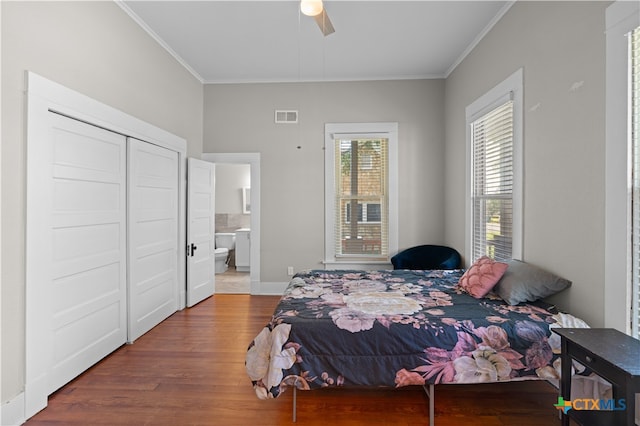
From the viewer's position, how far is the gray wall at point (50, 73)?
1952 millimetres

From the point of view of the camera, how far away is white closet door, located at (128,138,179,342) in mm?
3209

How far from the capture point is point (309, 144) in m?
4.82

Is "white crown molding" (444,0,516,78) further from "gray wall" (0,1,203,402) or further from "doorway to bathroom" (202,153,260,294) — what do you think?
"gray wall" (0,1,203,402)

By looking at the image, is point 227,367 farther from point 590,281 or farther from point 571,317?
point 590,281

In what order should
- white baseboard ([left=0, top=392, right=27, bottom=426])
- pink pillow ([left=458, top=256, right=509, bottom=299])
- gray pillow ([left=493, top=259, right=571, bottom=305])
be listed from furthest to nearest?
1. pink pillow ([left=458, top=256, right=509, bottom=299])
2. gray pillow ([left=493, top=259, right=571, bottom=305])
3. white baseboard ([left=0, top=392, right=27, bottom=426])

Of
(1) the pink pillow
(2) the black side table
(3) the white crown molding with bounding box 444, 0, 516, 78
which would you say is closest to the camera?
(2) the black side table

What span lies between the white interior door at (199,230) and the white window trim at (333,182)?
1642mm

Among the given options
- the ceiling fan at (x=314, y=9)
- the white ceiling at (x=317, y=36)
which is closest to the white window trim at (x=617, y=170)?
the white ceiling at (x=317, y=36)

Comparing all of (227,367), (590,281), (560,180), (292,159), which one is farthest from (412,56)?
(227,367)

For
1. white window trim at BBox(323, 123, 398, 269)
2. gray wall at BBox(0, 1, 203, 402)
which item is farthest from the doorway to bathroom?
gray wall at BBox(0, 1, 203, 402)

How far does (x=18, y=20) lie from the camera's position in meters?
2.02

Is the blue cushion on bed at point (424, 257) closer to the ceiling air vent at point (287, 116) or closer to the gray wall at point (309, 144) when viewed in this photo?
the gray wall at point (309, 144)

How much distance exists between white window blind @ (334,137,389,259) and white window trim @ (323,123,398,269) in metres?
0.07

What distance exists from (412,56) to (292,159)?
205 cm
